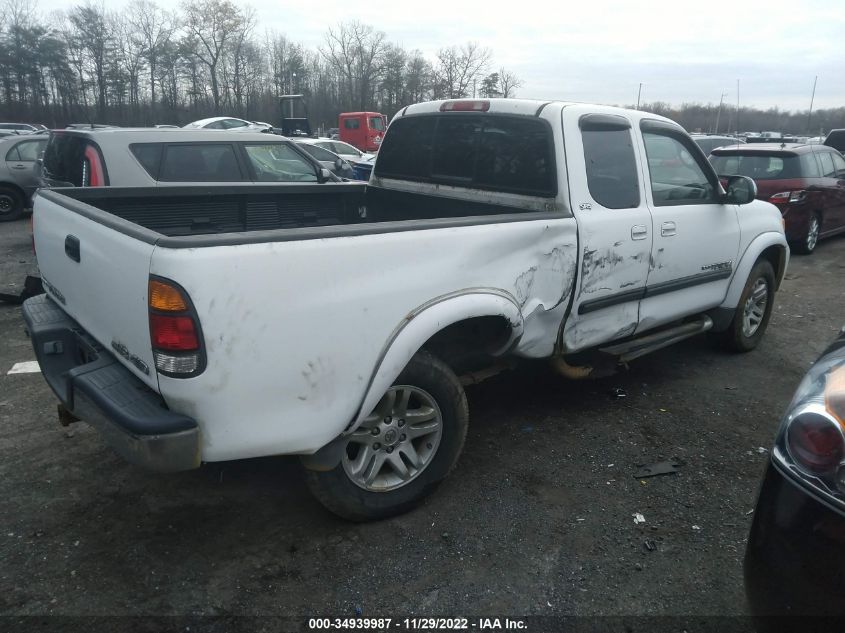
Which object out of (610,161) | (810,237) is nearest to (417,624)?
(610,161)

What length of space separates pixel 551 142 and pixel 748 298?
8.79 ft

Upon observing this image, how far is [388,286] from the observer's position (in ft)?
8.83

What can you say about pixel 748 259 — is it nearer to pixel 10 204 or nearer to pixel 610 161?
pixel 610 161

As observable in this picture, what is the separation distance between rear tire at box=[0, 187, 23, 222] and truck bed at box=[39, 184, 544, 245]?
10458 millimetres

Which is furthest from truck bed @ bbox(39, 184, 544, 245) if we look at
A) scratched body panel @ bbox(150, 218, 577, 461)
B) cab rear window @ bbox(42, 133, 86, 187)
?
cab rear window @ bbox(42, 133, 86, 187)

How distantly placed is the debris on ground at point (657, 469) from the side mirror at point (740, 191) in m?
2.07

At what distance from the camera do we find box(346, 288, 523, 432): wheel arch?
8.95 feet

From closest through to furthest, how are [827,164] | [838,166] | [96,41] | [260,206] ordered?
[260,206], [827,164], [838,166], [96,41]

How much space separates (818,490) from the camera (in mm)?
1786

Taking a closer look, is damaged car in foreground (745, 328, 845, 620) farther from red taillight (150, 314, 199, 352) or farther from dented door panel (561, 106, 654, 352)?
red taillight (150, 314, 199, 352)

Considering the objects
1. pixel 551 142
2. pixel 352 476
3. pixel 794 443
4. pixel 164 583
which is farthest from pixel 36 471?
pixel 794 443

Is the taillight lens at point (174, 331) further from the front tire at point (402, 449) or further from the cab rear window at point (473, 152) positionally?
the cab rear window at point (473, 152)

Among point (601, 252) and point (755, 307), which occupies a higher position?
point (601, 252)

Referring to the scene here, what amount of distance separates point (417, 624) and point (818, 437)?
157 centimetres
